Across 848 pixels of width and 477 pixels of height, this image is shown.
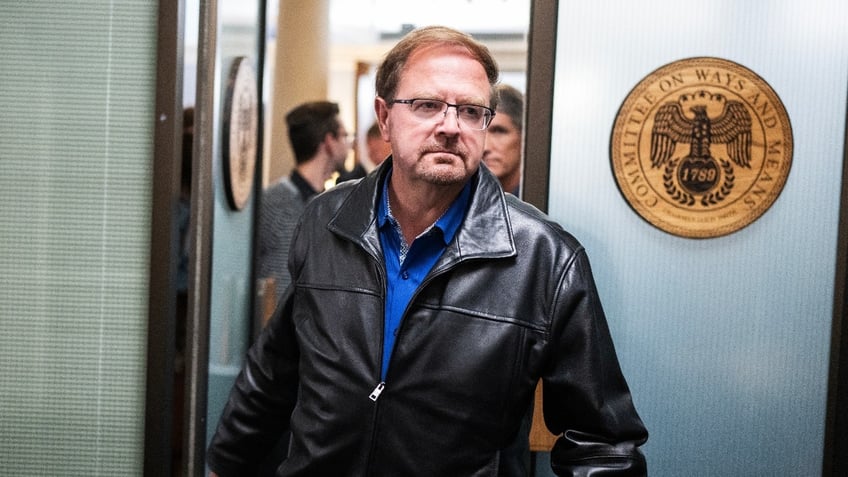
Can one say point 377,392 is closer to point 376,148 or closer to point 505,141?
point 505,141

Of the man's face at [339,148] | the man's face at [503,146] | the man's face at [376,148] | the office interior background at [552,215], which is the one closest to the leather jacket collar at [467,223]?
the office interior background at [552,215]

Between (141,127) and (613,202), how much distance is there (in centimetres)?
142

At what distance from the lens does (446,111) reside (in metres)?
1.71

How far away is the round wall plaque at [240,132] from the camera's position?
2820 mm

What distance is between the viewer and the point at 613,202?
7.81 feet

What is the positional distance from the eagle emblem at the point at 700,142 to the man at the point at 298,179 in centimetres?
191

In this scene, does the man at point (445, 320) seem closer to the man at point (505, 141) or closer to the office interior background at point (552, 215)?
the office interior background at point (552, 215)

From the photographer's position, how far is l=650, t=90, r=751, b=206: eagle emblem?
233 centimetres

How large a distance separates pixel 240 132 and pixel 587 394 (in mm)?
1857

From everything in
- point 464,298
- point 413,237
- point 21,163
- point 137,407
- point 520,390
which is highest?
point 21,163

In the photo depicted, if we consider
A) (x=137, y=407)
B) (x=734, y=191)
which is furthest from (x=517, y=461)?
(x=137, y=407)

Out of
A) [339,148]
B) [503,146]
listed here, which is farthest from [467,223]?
[339,148]

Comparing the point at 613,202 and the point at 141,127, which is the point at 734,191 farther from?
the point at 141,127

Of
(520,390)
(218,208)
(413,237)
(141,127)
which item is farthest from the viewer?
(218,208)
